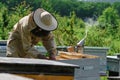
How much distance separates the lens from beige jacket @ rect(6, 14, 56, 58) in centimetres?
509

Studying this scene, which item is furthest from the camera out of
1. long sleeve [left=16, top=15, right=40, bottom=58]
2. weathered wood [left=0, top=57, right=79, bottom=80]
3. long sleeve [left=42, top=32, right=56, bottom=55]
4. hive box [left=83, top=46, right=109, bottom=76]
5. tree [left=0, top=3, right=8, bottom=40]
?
tree [left=0, top=3, right=8, bottom=40]

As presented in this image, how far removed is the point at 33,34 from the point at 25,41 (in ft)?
0.43

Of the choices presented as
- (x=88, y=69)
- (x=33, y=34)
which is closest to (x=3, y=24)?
(x=88, y=69)

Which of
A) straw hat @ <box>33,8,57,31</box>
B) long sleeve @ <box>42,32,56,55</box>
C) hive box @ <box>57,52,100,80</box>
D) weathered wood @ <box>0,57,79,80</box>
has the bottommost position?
hive box @ <box>57,52,100,80</box>

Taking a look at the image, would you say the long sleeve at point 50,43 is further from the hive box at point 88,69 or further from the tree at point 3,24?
the tree at point 3,24

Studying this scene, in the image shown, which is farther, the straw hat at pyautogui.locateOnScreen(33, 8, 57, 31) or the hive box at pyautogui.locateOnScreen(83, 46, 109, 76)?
the hive box at pyautogui.locateOnScreen(83, 46, 109, 76)

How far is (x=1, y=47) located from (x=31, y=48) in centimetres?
227

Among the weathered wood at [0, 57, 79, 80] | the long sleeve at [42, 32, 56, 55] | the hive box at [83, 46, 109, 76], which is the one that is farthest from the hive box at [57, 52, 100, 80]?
the weathered wood at [0, 57, 79, 80]

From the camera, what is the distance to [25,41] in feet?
16.7

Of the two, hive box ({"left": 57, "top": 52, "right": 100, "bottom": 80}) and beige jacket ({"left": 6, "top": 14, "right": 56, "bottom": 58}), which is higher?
beige jacket ({"left": 6, "top": 14, "right": 56, "bottom": 58})

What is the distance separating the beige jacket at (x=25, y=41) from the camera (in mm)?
5086

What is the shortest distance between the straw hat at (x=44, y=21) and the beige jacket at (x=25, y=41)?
0.07 metres

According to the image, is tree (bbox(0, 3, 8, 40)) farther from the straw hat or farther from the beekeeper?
the straw hat

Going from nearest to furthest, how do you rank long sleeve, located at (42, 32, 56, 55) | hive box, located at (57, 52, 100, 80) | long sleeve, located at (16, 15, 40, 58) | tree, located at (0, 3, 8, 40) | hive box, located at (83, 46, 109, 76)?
long sleeve, located at (16, 15, 40, 58), long sleeve, located at (42, 32, 56, 55), hive box, located at (57, 52, 100, 80), hive box, located at (83, 46, 109, 76), tree, located at (0, 3, 8, 40)
